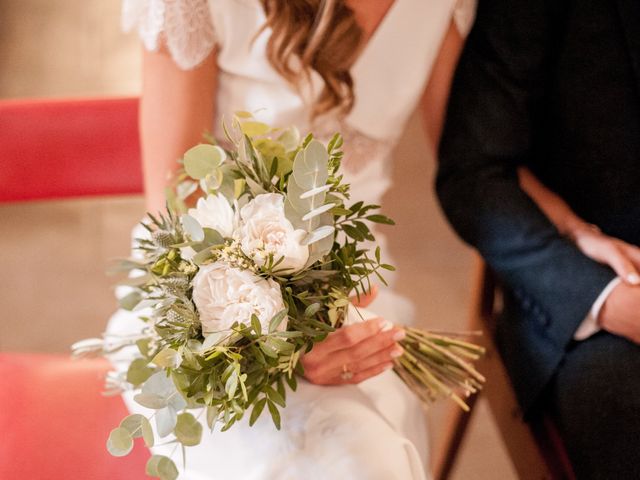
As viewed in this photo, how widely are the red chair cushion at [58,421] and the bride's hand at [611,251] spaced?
2.46 feet

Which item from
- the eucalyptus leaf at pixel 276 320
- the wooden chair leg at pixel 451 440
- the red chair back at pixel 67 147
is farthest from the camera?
the wooden chair leg at pixel 451 440

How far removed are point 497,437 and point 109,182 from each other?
44.0 inches

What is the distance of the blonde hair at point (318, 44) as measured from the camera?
1.14 metres

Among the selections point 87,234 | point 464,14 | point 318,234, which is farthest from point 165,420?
point 87,234

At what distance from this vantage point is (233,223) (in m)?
0.81

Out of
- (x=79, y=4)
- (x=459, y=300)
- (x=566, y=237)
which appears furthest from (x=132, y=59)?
(x=566, y=237)

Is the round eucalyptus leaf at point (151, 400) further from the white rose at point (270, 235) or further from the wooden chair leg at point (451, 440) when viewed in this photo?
the wooden chair leg at point (451, 440)

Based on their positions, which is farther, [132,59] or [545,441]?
[132,59]

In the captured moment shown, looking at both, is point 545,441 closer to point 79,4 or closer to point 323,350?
point 323,350

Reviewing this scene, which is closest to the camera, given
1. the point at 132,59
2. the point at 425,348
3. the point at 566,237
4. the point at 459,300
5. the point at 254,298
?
the point at 254,298

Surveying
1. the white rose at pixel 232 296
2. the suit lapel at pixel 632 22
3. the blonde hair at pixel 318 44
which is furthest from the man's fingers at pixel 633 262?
the white rose at pixel 232 296

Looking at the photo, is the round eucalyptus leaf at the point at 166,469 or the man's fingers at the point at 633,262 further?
the man's fingers at the point at 633,262

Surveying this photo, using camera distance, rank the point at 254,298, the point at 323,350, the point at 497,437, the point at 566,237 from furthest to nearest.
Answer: the point at 497,437 < the point at 566,237 < the point at 323,350 < the point at 254,298

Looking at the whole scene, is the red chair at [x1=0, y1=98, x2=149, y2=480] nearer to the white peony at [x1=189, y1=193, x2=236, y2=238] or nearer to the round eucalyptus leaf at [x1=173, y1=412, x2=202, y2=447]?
the round eucalyptus leaf at [x1=173, y1=412, x2=202, y2=447]
